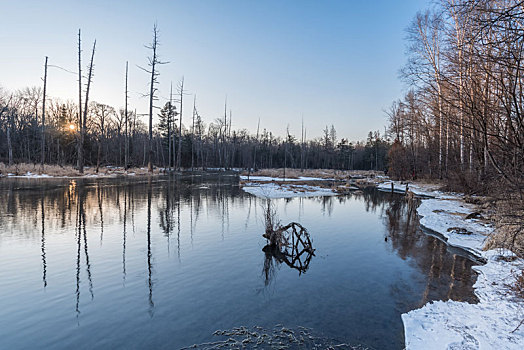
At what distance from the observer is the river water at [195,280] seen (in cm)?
438

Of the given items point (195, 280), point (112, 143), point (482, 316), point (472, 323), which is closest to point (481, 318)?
point (482, 316)

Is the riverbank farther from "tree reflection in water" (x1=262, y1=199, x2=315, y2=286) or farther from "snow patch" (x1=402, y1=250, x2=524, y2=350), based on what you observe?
"tree reflection in water" (x1=262, y1=199, x2=315, y2=286)

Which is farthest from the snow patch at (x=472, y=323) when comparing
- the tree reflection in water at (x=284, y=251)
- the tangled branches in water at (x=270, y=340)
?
the tree reflection in water at (x=284, y=251)

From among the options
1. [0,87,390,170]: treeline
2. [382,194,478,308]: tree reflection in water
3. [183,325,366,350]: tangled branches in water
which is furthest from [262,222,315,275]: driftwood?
[0,87,390,170]: treeline

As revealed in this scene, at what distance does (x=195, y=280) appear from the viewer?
6.27 m

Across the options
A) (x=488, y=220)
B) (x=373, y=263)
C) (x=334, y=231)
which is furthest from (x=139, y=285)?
(x=488, y=220)

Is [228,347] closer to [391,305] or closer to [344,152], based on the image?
[391,305]

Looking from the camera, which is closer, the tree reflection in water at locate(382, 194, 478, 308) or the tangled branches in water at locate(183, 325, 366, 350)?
the tangled branches in water at locate(183, 325, 366, 350)

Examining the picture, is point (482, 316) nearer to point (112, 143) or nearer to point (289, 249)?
point (289, 249)

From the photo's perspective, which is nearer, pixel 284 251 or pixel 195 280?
pixel 195 280

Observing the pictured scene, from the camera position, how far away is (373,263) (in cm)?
783

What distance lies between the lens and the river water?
4384 millimetres

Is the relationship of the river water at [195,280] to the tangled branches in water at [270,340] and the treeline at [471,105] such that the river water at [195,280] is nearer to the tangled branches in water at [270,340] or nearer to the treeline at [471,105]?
the tangled branches in water at [270,340]

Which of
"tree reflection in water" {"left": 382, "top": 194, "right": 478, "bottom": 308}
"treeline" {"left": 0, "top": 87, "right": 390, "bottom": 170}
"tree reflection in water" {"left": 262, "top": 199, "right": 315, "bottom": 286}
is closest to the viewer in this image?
"tree reflection in water" {"left": 382, "top": 194, "right": 478, "bottom": 308}
